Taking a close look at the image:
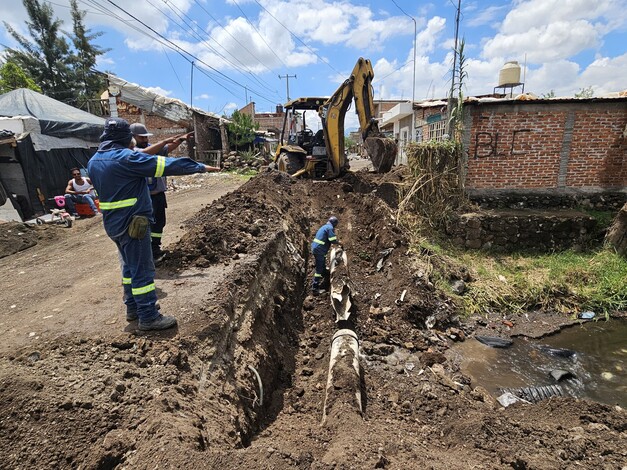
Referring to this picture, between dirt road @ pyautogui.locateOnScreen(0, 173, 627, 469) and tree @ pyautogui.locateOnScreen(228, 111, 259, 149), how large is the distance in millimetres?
17327

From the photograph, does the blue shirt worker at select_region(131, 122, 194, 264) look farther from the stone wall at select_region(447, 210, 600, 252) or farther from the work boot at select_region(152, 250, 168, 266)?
the stone wall at select_region(447, 210, 600, 252)

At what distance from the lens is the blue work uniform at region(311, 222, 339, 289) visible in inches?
246

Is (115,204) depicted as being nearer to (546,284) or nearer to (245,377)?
(245,377)

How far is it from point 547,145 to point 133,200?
8.44 m

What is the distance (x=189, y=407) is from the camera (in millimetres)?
2656

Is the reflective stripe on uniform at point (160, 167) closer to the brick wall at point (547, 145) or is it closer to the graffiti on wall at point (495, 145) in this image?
the brick wall at point (547, 145)

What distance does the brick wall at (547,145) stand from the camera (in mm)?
7898

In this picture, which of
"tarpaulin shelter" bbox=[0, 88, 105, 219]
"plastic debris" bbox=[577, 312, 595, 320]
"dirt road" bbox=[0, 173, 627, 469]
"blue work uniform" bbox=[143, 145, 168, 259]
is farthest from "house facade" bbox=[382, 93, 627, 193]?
"tarpaulin shelter" bbox=[0, 88, 105, 219]

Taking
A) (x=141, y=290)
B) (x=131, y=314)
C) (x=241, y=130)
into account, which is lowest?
(x=131, y=314)

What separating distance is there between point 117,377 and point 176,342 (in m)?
0.55

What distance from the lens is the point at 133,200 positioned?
3318 mm

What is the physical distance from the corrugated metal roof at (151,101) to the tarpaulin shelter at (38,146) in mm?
6166

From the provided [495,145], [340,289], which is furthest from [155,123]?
[340,289]

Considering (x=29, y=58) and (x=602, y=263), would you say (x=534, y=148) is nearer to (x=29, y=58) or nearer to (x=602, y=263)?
(x=602, y=263)
